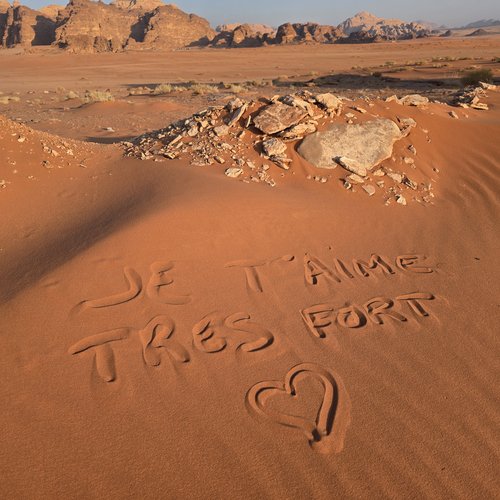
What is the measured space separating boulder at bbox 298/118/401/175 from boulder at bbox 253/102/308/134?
0.40 metres

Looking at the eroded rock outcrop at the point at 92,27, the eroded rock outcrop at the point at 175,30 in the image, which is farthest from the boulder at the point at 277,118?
the eroded rock outcrop at the point at 175,30

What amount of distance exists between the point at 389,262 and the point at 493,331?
1.26 meters

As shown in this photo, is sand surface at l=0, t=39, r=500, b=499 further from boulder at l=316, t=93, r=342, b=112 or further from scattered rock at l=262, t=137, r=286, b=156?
boulder at l=316, t=93, r=342, b=112

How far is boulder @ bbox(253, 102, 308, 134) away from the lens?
19.7ft

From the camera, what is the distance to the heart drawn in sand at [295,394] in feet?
8.05

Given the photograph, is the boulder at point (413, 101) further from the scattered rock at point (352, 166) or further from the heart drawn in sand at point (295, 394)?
the heart drawn in sand at point (295, 394)

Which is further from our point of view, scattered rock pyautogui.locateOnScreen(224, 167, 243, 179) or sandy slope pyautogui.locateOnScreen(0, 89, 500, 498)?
scattered rock pyautogui.locateOnScreen(224, 167, 243, 179)

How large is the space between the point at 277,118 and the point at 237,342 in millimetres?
4180

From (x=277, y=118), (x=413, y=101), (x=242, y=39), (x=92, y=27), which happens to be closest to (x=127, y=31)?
(x=92, y=27)

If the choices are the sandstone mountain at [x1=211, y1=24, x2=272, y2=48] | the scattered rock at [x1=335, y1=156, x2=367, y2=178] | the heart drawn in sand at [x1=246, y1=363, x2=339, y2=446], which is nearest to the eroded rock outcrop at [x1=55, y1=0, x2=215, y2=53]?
the sandstone mountain at [x1=211, y1=24, x2=272, y2=48]

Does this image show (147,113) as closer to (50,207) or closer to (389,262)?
(50,207)

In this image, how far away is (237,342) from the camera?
10.2ft

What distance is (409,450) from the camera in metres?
2.35

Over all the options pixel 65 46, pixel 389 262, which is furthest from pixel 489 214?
pixel 65 46
